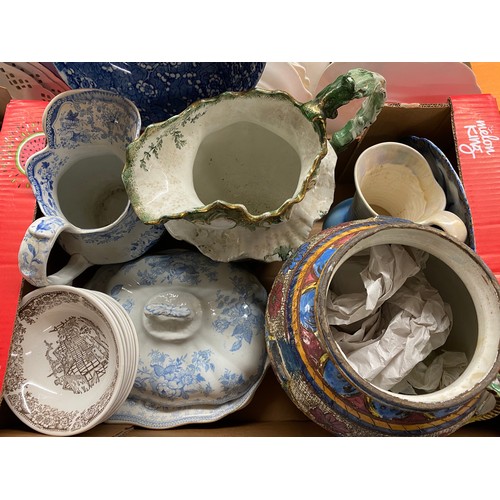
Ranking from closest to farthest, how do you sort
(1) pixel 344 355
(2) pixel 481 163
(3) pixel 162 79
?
1. (1) pixel 344 355
2. (3) pixel 162 79
3. (2) pixel 481 163

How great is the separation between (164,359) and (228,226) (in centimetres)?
25

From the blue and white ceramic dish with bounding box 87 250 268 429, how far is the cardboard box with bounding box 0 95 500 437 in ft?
0.11

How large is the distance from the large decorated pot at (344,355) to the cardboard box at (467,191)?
0.19 m

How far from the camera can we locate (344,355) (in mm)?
514

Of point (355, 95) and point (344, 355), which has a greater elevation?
point (355, 95)

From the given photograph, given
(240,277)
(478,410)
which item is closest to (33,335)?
(240,277)

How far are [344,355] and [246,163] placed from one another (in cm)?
36

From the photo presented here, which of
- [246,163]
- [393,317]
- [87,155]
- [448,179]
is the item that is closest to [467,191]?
[448,179]

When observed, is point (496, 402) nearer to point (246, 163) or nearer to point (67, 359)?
point (246, 163)

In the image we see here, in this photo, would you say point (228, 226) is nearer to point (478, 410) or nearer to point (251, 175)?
point (251, 175)

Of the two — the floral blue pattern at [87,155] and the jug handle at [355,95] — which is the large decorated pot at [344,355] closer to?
the jug handle at [355,95]

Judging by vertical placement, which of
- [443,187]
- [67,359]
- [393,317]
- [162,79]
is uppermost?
[162,79]

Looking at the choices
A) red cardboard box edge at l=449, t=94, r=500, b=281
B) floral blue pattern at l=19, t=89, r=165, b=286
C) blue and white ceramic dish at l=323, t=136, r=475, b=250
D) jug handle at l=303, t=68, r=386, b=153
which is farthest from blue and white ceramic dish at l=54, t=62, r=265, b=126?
red cardboard box edge at l=449, t=94, r=500, b=281

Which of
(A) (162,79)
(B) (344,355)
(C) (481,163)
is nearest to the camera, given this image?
(B) (344,355)
